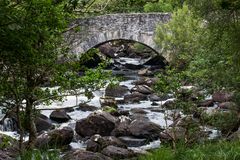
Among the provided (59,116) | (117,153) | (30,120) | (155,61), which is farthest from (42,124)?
(155,61)

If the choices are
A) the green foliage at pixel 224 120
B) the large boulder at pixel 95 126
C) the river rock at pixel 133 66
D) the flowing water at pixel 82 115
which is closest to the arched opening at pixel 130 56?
the river rock at pixel 133 66

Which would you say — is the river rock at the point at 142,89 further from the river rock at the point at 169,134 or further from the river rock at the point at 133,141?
the river rock at the point at 169,134

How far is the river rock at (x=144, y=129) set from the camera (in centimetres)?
1388

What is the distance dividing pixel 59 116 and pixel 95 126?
2.36 metres

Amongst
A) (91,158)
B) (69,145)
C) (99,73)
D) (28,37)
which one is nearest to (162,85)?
(91,158)

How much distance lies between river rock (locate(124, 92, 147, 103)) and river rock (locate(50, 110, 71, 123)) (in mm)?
3566

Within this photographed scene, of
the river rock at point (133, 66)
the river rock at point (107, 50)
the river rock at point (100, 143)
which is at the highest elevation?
the river rock at point (107, 50)

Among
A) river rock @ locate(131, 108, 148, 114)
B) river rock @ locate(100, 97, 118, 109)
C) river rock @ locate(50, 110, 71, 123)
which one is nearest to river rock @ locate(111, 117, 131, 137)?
river rock @ locate(50, 110, 71, 123)

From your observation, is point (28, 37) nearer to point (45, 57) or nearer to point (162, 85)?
point (45, 57)

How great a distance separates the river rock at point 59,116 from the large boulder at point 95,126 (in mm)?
1892

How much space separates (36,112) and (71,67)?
0.98m

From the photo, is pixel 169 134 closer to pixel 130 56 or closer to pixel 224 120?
pixel 224 120

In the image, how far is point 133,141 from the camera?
532 inches

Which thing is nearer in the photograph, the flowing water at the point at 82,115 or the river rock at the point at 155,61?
the flowing water at the point at 82,115
